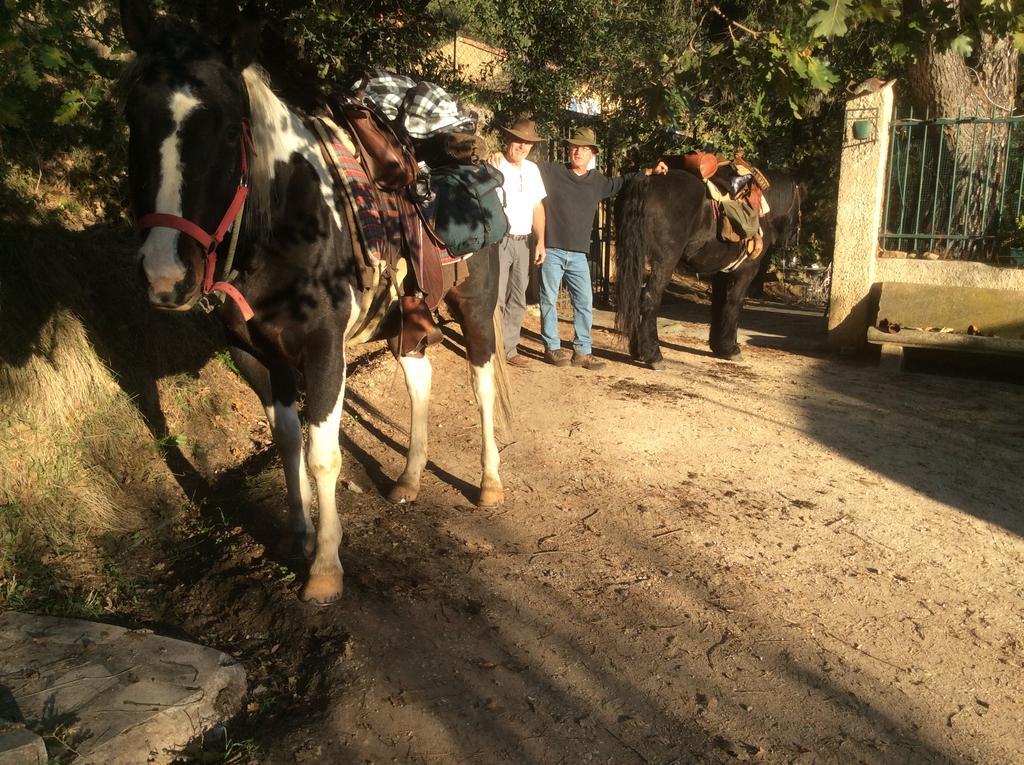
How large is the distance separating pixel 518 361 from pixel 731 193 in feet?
8.32

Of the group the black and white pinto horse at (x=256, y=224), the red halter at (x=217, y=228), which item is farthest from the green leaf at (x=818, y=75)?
the red halter at (x=217, y=228)

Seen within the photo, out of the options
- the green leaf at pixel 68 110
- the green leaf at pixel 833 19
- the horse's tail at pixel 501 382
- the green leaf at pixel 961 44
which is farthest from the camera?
the horse's tail at pixel 501 382

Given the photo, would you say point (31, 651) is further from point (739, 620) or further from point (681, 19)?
point (681, 19)

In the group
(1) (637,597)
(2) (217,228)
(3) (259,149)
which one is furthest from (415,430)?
(2) (217,228)

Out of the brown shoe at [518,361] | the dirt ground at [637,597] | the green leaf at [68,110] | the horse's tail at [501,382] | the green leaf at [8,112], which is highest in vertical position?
the green leaf at [68,110]

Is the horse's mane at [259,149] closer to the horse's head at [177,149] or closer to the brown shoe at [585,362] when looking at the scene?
→ the horse's head at [177,149]

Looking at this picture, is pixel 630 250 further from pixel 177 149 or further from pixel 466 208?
pixel 177 149

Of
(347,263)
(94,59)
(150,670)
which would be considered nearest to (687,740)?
(150,670)

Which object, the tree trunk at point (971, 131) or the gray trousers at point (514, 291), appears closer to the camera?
the gray trousers at point (514, 291)

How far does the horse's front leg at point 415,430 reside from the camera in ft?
15.0

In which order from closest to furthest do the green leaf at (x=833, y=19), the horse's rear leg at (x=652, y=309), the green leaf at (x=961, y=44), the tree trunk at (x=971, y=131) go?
1. the green leaf at (x=833, y=19)
2. the green leaf at (x=961, y=44)
3. the horse's rear leg at (x=652, y=309)
4. the tree trunk at (x=971, y=131)

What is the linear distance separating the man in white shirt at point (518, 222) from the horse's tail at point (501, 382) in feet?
5.23

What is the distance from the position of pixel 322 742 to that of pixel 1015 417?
5868mm

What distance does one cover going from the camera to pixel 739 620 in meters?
3.44
